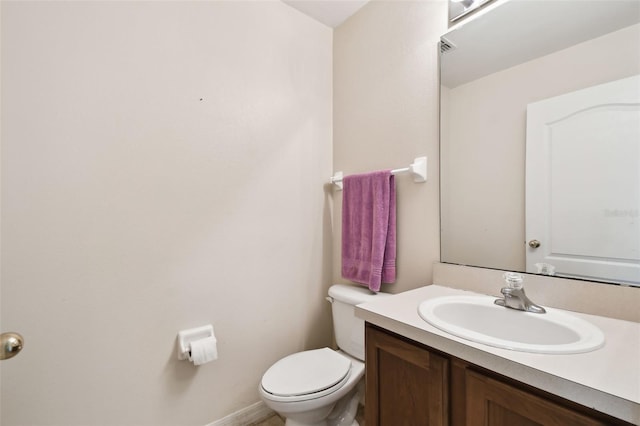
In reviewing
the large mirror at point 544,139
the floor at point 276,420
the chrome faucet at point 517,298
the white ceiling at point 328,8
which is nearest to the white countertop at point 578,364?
the chrome faucet at point 517,298

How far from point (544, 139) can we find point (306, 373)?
138 centimetres

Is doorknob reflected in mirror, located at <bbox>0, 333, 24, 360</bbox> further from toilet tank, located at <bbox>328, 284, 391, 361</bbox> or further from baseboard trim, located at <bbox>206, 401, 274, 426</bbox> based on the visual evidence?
toilet tank, located at <bbox>328, 284, 391, 361</bbox>

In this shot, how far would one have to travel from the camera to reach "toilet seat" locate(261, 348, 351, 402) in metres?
1.14

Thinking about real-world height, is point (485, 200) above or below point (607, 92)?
below

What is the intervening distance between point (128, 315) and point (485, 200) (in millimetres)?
1615

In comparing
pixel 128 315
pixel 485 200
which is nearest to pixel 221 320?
pixel 128 315

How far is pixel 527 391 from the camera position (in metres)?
0.60

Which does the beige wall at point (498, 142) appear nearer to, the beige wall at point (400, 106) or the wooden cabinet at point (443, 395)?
the beige wall at point (400, 106)

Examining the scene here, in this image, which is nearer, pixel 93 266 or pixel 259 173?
pixel 93 266

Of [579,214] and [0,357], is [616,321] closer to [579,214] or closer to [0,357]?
[579,214]

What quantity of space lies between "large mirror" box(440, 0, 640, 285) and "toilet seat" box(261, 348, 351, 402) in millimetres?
725

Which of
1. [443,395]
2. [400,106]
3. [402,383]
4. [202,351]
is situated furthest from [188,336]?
[400,106]

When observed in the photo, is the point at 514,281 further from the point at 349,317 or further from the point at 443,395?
the point at 349,317

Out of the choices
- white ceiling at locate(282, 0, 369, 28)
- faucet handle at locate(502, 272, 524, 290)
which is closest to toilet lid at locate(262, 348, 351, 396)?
faucet handle at locate(502, 272, 524, 290)
